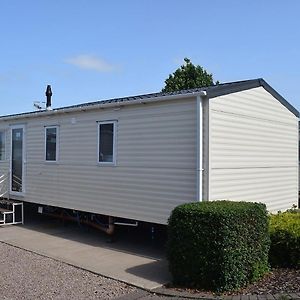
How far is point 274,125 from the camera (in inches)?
386

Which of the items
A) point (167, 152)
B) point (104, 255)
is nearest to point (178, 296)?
point (104, 255)

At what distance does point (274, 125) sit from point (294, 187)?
1969mm

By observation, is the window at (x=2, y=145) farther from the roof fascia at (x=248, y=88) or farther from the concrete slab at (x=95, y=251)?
the roof fascia at (x=248, y=88)

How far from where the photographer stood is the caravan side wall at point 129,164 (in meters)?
7.84

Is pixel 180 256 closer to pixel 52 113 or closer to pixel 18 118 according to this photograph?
pixel 52 113

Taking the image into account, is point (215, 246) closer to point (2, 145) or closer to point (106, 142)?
point (106, 142)

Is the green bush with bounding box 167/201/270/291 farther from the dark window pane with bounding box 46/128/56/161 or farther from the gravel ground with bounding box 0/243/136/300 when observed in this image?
the dark window pane with bounding box 46/128/56/161

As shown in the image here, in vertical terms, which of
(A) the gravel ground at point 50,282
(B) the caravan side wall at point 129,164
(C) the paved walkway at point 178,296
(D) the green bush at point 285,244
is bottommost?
(A) the gravel ground at point 50,282

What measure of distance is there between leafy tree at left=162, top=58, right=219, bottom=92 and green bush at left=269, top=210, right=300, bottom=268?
15.5 m

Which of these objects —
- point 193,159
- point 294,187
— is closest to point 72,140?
point 193,159

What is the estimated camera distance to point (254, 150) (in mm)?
8945

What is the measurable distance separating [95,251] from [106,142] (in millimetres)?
2419

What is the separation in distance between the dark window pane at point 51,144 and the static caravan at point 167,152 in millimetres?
27

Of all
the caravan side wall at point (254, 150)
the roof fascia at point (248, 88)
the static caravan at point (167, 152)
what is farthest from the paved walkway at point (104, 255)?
the roof fascia at point (248, 88)
